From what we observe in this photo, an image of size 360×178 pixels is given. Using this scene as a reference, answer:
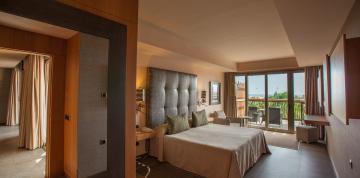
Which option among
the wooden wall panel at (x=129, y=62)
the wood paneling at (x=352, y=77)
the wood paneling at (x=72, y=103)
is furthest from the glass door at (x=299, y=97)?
the wood paneling at (x=72, y=103)

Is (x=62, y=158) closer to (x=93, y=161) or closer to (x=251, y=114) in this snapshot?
(x=93, y=161)

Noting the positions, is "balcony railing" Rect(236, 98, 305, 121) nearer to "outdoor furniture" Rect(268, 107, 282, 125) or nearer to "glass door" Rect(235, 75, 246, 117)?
"glass door" Rect(235, 75, 246, 117)

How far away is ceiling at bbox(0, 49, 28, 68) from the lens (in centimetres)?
93

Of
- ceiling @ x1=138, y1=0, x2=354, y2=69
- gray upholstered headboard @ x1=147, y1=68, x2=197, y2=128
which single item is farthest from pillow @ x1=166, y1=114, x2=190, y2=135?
ceiling @ x1=138, y1=0, x2=354, y2=69

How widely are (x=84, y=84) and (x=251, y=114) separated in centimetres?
637

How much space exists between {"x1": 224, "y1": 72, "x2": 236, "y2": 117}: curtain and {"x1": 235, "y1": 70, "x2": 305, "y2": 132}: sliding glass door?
166mm

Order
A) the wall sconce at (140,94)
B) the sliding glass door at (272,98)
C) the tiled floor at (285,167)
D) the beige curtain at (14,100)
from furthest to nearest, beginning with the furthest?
1. the sliding glass door at (272,98)
2. the wall sconce at (140,94)
3. the tiled floor at (285,167)
4. the beige curtain at (14,100)

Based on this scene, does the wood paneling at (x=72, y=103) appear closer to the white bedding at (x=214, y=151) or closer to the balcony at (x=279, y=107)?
the white bedding at (x=214, y=151)

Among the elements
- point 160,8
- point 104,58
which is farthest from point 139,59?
point 104,58

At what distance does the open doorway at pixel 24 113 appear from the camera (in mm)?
1072

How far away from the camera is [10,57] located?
977 mm

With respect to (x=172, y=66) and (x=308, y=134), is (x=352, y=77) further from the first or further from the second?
(x=308, y=134)

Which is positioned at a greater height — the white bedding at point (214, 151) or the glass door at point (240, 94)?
the glass door at point (240, 94)

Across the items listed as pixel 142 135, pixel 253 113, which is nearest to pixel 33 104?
pixel 142 135
